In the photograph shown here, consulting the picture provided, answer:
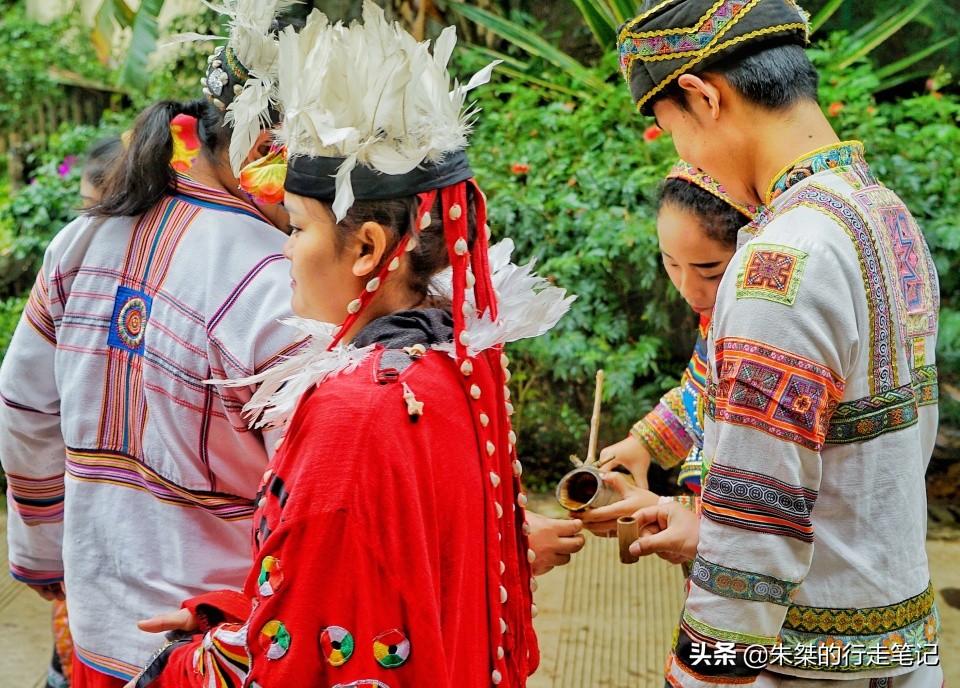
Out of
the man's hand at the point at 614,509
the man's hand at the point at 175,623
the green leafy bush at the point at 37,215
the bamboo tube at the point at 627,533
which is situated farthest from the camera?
the green leafy bush at the point at 37,215

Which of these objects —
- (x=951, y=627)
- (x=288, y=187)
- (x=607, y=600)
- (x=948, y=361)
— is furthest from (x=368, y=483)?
(x=948, y=361)

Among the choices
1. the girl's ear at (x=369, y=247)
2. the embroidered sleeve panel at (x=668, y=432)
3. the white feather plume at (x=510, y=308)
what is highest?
the girl's ear at (x=369, y=247)

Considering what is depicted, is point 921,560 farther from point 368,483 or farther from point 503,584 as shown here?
point 368,483

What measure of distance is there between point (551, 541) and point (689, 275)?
93 centimetres

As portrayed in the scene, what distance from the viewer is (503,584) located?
1590 millimetres

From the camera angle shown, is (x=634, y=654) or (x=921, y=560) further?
(x=634, y=654)

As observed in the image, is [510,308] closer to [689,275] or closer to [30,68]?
[689,275]

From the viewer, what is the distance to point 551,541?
177 cm

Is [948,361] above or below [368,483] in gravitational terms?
below

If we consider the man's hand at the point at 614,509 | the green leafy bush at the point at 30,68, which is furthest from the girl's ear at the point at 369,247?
the green leafy bush at the point at 30,68

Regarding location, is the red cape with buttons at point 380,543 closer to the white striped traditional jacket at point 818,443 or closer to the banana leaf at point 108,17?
the white striped traditional jacket at point 818,443

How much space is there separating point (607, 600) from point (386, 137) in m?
3.15

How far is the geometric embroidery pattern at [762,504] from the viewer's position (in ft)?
4.89

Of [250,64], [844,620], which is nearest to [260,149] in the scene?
[250,64]
